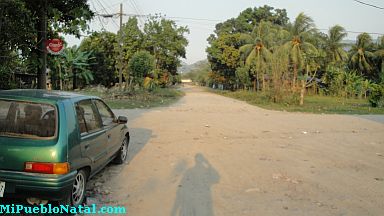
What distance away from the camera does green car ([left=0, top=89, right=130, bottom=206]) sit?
13.2 ft

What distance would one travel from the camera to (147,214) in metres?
4.57

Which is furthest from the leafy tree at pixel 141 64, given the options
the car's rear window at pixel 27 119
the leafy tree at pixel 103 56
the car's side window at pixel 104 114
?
the car's rear window at pixel 27 119

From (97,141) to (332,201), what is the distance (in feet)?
11.5

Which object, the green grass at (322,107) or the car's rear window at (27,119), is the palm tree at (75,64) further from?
the car's rear window at (27,119)

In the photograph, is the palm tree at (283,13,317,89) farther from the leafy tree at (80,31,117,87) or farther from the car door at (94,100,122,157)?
the car door at (94,100,122,157)

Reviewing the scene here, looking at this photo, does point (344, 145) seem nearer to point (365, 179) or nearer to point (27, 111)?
point (365, 179)

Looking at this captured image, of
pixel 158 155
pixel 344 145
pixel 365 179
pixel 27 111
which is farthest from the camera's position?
pixel 344 145

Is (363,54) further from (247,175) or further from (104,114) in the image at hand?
(104,114)

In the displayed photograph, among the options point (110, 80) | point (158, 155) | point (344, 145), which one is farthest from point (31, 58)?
point (110, 80)

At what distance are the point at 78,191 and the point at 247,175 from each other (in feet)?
10.1

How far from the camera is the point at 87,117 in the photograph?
16.9 ft

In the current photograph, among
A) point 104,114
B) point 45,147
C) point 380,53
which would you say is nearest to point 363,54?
point 380,53

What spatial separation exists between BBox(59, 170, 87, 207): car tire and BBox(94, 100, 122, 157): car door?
3.75 ft

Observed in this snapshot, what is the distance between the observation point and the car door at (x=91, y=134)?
4801 mm
